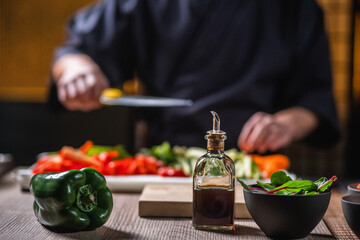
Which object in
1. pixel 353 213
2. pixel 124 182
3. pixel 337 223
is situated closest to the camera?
pixel 353 213

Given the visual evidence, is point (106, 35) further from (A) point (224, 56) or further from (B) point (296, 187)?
(B) point (296, 187)

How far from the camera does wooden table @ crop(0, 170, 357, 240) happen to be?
38.5 inches

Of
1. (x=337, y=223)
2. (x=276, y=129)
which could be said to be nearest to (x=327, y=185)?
(x=337, y=223)

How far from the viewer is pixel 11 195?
1.43 m

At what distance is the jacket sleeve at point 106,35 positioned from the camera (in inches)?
93.1

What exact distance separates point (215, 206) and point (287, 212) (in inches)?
6.6

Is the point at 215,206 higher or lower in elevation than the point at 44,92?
higher

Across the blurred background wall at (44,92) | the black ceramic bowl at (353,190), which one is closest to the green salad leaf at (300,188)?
the black ceramic bowl at (353,190)

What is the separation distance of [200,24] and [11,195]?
1.31 m

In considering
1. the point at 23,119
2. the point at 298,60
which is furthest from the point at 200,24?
the point at 23,119

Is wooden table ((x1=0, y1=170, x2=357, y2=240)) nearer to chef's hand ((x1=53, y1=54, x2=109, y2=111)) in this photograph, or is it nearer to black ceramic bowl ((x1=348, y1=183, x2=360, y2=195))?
black ceramic bowl ((x1=348, y1=183, x2=360, y2=195))

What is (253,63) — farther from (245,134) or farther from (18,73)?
(18,73)

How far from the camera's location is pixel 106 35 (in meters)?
2.38

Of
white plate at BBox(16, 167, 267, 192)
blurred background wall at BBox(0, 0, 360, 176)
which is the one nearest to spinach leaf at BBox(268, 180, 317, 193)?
white plate at BBox(16, 167, 267, 192)
